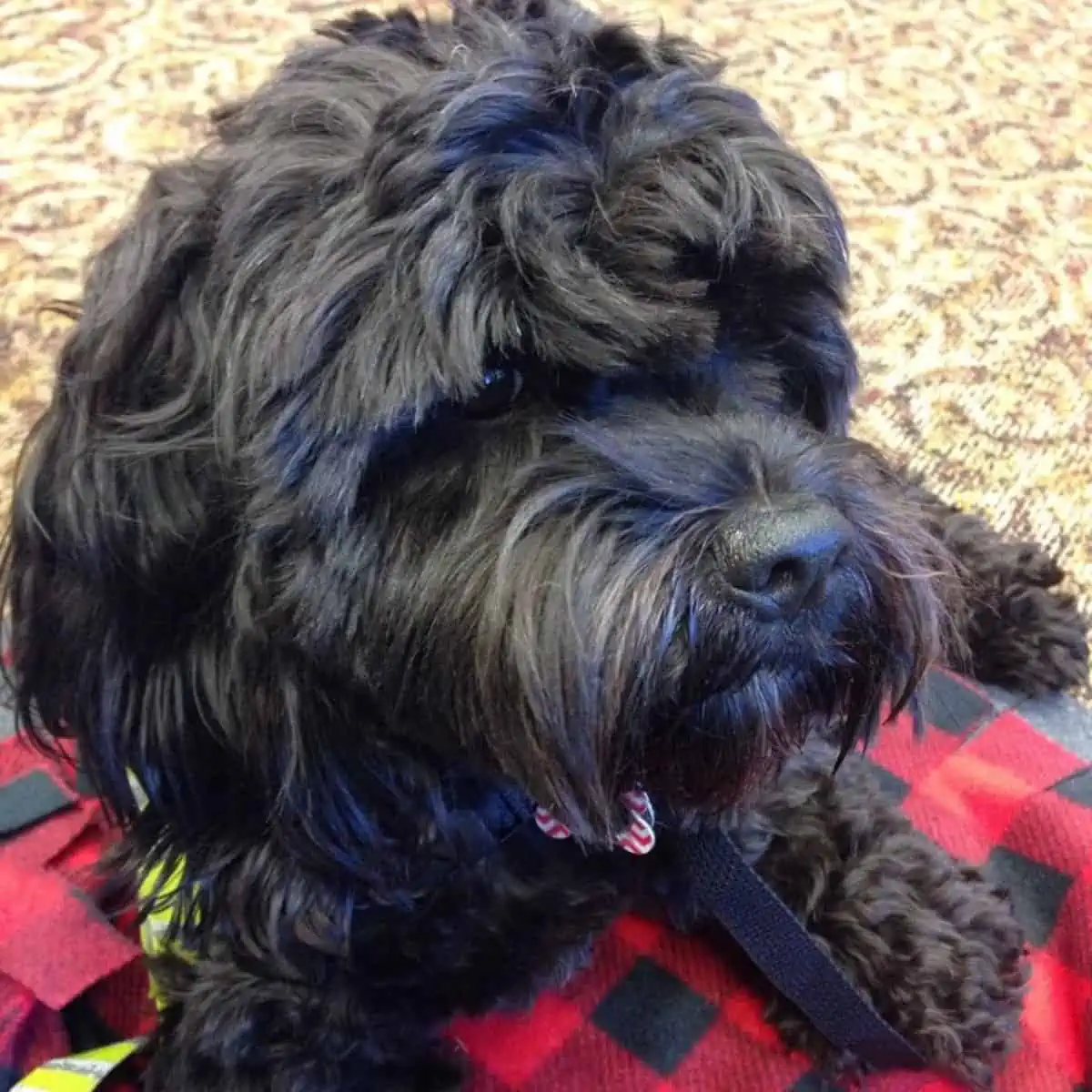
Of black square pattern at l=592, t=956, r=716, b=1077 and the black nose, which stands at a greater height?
the black nose

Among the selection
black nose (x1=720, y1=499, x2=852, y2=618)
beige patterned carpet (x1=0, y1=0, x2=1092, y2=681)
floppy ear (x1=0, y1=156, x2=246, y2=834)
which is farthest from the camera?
beige patterned carpet (x1=0, y1=0, x2=1092, y2=681)

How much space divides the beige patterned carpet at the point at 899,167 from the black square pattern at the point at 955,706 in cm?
25

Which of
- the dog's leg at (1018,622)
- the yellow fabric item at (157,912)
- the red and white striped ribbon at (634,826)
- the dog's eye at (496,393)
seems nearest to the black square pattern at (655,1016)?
the red and white striped ribbon at (634,826)

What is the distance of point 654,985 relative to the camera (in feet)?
3.86

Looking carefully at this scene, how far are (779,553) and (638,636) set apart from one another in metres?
0.09

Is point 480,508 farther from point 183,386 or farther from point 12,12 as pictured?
point 12,12

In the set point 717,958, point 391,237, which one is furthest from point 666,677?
point 717,958

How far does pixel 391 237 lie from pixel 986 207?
1.45 metres

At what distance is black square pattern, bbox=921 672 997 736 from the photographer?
137 cm

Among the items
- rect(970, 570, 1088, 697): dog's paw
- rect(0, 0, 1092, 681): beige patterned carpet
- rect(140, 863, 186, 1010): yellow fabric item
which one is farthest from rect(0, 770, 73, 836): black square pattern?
rect(970, 570, 1088, 697): dog's paw

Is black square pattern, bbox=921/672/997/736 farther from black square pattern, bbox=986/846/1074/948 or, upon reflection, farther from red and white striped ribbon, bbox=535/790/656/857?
red and white striped ribbon, bbox=535/790/656/857

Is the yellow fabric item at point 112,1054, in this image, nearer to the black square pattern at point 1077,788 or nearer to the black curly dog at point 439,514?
the black curly dog at point 439,514

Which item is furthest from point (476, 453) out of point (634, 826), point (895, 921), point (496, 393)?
point (895, 921)

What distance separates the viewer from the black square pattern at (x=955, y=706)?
1.37 m
